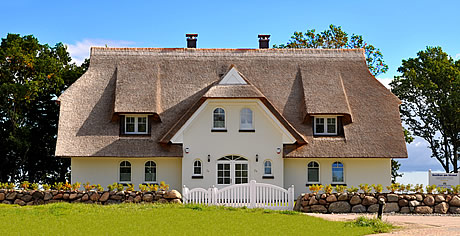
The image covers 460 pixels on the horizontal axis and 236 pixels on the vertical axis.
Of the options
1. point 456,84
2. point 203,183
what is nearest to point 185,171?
point 203,183

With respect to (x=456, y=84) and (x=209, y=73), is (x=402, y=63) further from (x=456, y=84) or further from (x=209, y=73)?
(x=209, y=73)

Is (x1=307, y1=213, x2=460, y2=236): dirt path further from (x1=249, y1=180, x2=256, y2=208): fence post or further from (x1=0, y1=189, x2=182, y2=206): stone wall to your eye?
(x1=0, y1=189, x2=182, y2=206): stone wall

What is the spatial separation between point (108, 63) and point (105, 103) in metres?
2.97

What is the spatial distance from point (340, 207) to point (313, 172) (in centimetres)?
665

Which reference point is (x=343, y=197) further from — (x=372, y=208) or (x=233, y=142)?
(x=233, y=142)

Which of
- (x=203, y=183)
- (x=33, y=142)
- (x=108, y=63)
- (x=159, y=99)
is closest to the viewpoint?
(x=203, y=183)

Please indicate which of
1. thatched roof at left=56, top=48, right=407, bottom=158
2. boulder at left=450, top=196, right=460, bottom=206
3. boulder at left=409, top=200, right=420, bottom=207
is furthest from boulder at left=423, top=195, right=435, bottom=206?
thatched roof at left=56, top=48, right=407, bottom=158

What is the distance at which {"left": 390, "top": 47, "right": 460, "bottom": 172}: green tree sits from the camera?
1502 inches

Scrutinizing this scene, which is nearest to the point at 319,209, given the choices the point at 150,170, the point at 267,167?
the point at 267,167

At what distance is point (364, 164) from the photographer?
94.4 ft

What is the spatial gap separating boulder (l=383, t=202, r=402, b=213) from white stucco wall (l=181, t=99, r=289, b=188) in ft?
21.7

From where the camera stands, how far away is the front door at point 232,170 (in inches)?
1105

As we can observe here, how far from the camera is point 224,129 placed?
28.2 metres

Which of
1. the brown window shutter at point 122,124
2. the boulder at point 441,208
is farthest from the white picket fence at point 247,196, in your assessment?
the brown window shutter at point 122,124
